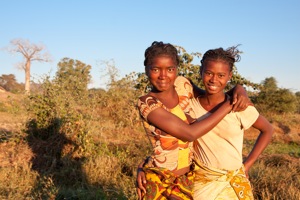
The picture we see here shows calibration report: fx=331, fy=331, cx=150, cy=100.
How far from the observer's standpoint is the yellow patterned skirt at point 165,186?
1.76 meters

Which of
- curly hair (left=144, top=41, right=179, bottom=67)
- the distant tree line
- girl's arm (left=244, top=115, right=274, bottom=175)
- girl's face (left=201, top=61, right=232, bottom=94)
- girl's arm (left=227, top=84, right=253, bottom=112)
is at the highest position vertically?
the distant tree line

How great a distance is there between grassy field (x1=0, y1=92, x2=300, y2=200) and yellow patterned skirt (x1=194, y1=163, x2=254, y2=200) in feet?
6.70

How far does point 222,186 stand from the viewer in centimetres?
182

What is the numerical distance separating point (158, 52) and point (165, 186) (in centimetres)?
73

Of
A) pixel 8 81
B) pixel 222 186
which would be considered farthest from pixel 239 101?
pixel 8 81

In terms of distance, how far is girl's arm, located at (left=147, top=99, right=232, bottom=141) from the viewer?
1713 millimetres

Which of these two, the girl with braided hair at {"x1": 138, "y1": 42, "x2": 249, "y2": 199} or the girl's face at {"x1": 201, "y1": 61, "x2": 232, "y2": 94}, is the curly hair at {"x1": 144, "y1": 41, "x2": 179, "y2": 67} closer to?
the girl with braided hair at {"x1": 138, "y1": 42, "x2": 249, "y2": 199}

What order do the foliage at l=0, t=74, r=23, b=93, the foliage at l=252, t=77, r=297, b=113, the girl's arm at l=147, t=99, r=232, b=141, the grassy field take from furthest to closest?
the foliage at l=0, t=74, r=23, b=93 < the foliage at l=252, t=77, r=297, b=113 < the grassy field < the girl's arm at l=147, t=99, r=232, b=141

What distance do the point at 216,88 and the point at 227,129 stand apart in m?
0.24

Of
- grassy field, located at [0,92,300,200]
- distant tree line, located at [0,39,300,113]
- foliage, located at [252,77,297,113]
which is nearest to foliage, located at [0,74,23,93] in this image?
distant tree line, located at [0,39,300,113]

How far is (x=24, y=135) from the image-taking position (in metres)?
6.21

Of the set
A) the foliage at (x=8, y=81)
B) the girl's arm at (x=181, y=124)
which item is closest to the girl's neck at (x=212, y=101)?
the girl's arm at (x=181, y=124)

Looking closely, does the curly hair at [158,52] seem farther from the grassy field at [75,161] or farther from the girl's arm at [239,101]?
the grassy field at [75,161]

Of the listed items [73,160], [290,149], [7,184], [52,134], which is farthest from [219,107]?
[290,149]
